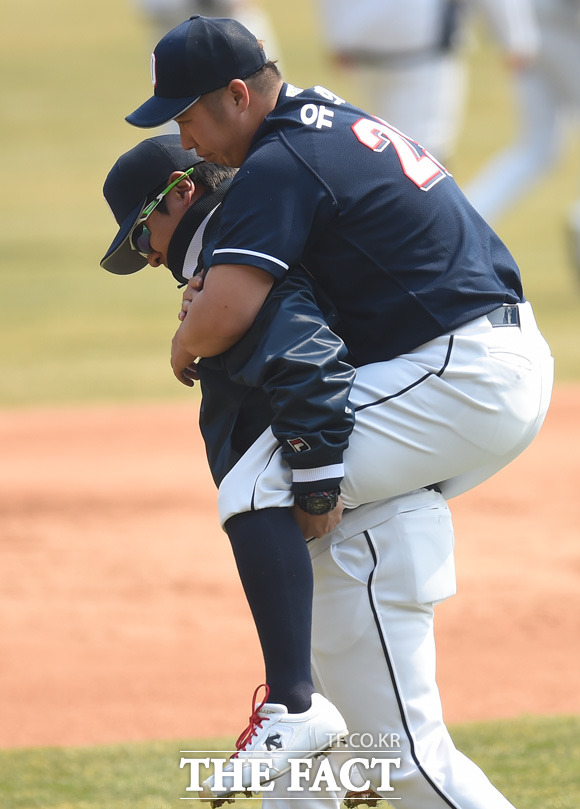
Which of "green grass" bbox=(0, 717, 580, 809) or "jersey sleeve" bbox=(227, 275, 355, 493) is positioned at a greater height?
"jersey sleeve" bbox=(227, 275, 355, 493)

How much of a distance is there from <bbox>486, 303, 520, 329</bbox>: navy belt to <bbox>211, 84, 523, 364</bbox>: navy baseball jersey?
20mm

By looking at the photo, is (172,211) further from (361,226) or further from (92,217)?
(92,217)

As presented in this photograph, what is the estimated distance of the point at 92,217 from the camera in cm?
1502

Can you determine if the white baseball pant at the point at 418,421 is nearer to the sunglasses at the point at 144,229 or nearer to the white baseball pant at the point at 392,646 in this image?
the white baseball pant at the point at 392,646

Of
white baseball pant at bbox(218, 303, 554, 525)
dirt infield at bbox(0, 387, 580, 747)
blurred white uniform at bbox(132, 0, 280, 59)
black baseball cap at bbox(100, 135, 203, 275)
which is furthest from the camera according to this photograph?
blurred white uniform at bbox(132, 0, 280, 59)

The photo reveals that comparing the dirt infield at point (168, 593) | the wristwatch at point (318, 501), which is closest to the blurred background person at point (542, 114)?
the dirt infield at point (168, 593)

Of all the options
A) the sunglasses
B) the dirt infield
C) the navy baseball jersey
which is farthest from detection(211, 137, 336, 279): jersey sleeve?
the dirt infield

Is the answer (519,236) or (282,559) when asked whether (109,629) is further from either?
(519,236)

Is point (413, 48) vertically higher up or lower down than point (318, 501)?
higher up

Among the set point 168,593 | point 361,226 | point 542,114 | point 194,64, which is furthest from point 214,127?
point 542,114

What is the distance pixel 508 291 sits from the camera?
257 centimetres

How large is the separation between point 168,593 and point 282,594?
2.99m

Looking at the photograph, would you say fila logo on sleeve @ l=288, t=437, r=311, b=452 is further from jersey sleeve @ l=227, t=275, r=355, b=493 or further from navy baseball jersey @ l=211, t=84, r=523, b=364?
navy baseball jersey @ l=211, t=84, r=523, b=364

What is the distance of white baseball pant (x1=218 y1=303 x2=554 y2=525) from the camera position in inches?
96.0
